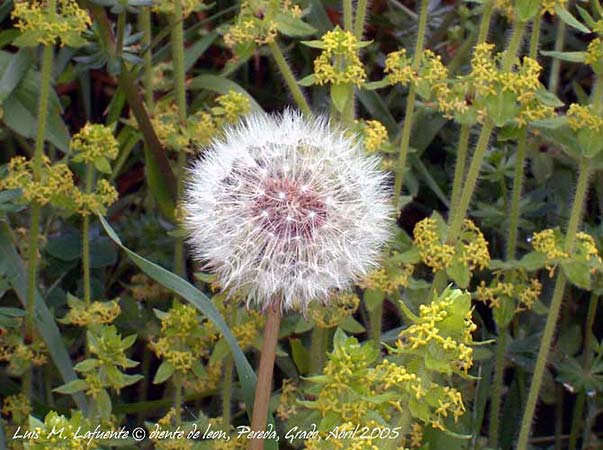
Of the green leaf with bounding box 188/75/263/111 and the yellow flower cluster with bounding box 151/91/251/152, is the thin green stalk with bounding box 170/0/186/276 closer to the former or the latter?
the yellow flower cluster with bounding box 151/91/251/152

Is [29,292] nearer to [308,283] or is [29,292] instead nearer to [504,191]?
[308,283]

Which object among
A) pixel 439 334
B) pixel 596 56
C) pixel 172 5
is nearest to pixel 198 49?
pixel 172 5

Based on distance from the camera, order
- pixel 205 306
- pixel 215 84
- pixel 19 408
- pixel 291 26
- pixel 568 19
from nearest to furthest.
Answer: pixel 205 306, pixel 568 19, pixel 291 26, pixel 19 408, pixel 215 84

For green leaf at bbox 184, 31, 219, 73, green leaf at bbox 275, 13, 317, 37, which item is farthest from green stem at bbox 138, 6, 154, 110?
green leaf at bbox 275, 13, 317, 37

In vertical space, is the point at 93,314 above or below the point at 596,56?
below

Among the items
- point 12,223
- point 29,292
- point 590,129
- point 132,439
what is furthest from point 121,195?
point 590,129

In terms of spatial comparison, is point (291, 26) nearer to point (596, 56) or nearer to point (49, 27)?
point (49, 27)
